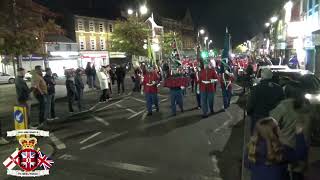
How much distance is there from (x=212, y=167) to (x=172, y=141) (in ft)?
7.41

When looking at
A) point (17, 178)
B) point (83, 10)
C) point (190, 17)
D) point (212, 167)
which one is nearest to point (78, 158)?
point (17, 178)

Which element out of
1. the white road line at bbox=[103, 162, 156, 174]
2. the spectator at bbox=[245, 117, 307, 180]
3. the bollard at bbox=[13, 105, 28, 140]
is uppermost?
the spectator at bbox=[245, 117, 307, 180]

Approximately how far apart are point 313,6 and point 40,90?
20.0 meters

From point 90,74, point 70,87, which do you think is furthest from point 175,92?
point 90,74

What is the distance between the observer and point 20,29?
54.5ft

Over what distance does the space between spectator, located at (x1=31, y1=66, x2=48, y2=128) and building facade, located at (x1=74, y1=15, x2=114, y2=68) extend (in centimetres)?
4657

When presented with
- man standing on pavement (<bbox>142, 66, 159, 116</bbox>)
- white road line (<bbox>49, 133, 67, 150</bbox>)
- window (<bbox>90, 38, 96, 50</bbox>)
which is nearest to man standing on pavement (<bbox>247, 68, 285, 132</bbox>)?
white road line (<bbox>49, 133, 67, 150</bbox>)

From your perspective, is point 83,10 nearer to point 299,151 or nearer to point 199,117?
point 199,117

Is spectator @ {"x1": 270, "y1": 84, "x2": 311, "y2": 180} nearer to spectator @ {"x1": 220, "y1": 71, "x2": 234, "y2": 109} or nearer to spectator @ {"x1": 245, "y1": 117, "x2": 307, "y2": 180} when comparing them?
spectator @ {"x1": 245, "y1": 117, "x2": 307, "y2": 180}

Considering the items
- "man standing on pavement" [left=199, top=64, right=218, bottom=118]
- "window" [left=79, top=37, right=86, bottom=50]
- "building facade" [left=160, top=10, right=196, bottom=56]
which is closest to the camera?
"man standing on pavement" [left=199, top=64, right=218, bottom=118]

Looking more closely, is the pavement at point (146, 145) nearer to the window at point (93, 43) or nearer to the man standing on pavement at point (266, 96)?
the man standing on pavement at point (266, 96)

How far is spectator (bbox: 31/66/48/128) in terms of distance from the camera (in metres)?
12.0

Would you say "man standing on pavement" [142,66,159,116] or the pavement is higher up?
"man standing on pavement" [142,66,159,116]

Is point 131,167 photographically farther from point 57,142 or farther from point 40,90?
point 40,90
